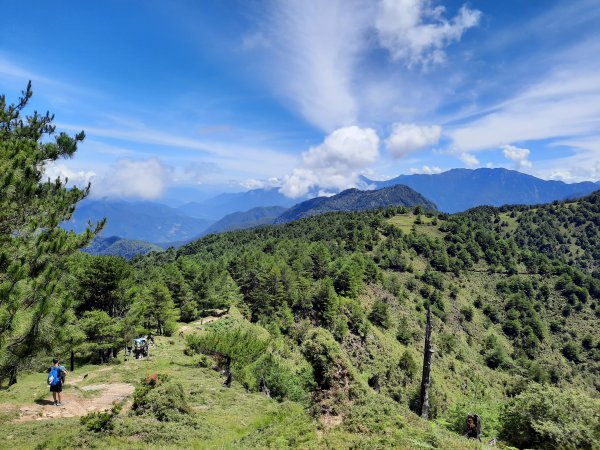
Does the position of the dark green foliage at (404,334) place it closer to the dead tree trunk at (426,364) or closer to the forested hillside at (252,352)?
the forested hillside at (252,352)

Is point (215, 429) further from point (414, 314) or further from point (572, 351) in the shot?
point (572, 351)

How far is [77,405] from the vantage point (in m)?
21.9

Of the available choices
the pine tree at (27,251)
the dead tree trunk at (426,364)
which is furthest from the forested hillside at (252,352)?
the dead tree trunk at (426,364)

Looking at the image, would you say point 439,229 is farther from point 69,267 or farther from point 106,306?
point 69,267

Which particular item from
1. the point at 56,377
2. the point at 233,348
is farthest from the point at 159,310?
the point at 56,377

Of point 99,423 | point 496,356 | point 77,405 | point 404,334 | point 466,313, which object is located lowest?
point 496,356

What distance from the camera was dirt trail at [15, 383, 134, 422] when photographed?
1948cm

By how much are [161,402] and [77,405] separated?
6965mm

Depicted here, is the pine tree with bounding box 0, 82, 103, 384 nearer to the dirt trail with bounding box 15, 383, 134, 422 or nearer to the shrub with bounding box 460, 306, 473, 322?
the dirt trail with bounding box 15, 383, 134, 422

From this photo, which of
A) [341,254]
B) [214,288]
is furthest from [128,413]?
[341,254]

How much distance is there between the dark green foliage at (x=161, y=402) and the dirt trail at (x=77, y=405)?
13.7ft

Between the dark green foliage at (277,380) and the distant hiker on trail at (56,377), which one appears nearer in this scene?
the distant hiker on trail at (56,377)

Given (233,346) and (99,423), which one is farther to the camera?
(233,346)

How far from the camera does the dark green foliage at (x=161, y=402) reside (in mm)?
18719
